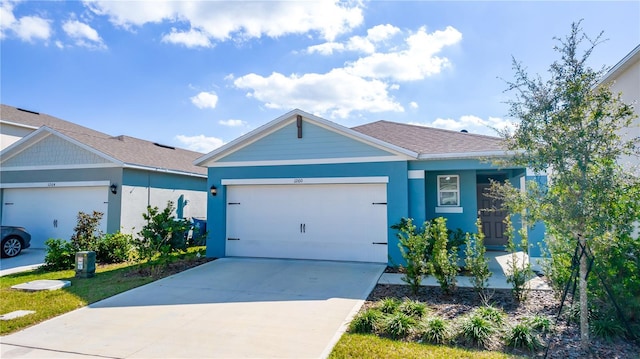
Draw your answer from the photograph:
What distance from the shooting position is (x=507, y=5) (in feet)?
27.0

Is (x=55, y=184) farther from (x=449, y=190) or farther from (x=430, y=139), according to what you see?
(x=449, y=190)

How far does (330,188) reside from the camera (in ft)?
32.6

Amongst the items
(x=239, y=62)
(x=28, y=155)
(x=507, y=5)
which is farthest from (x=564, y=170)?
(x=28, y=155)

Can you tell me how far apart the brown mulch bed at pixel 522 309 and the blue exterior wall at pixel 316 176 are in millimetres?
2399

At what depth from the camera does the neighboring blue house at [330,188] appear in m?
9.29

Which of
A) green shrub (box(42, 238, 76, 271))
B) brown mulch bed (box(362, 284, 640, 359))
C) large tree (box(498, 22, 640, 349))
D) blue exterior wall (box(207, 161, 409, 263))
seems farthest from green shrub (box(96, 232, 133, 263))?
large tree (box(498, 22, 640, 349))

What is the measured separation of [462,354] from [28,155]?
16.4 metres

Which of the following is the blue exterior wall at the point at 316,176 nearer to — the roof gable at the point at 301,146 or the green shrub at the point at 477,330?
the roof gable at the point at 301,146

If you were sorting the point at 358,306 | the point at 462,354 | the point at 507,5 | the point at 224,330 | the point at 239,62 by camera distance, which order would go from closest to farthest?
the point at 462,354
the point at 224,330
the point at 358,306
the point at 507,5
the point at 239,62

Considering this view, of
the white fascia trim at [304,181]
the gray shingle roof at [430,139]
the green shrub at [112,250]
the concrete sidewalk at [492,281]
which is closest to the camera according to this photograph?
the concrete sidewalk at [492,281]

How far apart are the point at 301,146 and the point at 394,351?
272 inches

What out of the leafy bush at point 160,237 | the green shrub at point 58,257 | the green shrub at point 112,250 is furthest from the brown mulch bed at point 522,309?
the green shrub at point 58,257

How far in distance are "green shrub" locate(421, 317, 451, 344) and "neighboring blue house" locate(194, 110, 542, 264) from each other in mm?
4375

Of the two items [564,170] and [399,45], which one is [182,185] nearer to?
[399,45]
